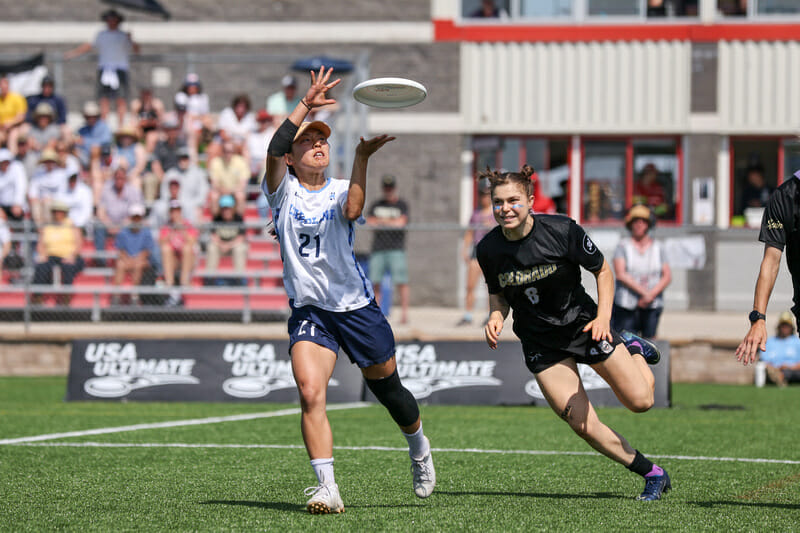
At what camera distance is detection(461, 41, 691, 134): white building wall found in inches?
866

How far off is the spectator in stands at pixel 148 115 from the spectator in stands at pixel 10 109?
1908 mm

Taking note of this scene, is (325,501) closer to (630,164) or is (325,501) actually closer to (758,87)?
(630,164)

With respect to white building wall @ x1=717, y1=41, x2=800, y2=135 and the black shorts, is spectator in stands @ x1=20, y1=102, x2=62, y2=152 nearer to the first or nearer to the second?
white building wall @ x1=717, y1=41, x2=800, y2=135

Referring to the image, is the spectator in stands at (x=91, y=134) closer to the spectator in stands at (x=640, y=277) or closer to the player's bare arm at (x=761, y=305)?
the spectator in stands at (x=640, y=277)

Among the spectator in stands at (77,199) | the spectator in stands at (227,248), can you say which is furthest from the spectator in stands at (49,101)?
the spectator in stands at (227,248)

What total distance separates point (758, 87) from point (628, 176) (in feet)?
9.69

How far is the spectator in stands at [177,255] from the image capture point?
15648 mm

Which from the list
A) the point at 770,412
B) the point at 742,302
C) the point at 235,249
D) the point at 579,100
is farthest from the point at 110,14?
the point at 770,412

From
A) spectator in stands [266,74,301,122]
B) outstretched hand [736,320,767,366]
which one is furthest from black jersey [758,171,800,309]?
spectator in stands [266,74,301,122]

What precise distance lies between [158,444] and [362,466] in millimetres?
2032

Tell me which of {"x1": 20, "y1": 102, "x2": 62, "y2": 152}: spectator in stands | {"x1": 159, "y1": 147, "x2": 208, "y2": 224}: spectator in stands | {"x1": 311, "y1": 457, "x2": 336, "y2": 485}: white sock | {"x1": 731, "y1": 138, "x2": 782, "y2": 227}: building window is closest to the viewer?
{"x1": 311, "y1": 457, "x2": 336, "y2": 485}: white sock

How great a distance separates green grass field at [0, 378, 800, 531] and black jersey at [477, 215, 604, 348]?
1.02 meters

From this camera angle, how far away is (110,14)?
20797mm

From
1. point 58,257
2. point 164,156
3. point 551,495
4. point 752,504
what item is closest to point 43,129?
point 164,156
